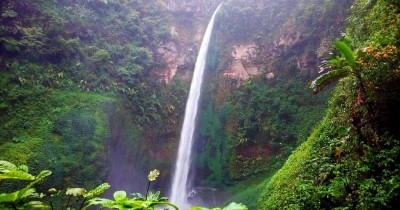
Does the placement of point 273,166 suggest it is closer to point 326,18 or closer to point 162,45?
point 326,18

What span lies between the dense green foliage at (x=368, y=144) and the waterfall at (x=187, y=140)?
32.0 ft

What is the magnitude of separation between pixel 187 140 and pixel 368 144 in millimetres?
12453

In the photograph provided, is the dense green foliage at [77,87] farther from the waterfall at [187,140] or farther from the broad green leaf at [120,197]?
the broad green leaf at [120,197]

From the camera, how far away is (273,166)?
14.4 meters

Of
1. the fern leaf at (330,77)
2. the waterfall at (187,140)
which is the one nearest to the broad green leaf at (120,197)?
the fern leaf at (330,77)

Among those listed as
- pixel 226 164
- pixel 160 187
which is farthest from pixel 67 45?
pixel 226 164

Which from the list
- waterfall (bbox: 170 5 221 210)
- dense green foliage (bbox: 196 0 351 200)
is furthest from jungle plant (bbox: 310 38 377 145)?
waterfall (bbox: 170 5 221 210)

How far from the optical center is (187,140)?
55.4ft

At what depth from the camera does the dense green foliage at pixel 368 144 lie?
427 cm

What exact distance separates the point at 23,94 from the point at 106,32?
21.3ft

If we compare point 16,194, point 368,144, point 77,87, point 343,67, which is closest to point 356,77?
point 343,67

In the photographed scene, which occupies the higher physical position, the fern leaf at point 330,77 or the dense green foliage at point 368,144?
the fern leaf at point 330,77

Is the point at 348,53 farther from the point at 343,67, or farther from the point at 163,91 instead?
the point at 163,91

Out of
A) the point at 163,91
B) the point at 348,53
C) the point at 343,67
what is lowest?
the point at 343,67
